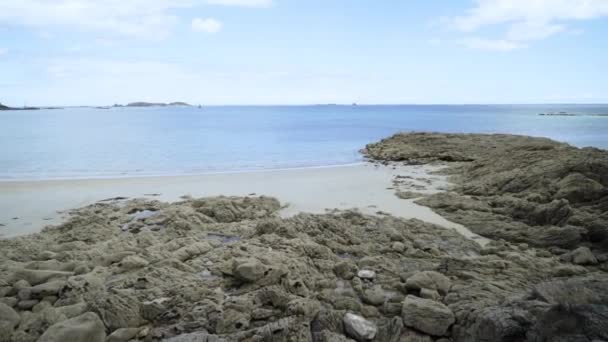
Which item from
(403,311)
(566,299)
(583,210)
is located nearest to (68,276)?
(403,311)

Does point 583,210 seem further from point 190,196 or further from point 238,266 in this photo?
point 190,196

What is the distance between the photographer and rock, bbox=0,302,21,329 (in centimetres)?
377

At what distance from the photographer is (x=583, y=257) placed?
18.2ft

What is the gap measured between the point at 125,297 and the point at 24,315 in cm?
107

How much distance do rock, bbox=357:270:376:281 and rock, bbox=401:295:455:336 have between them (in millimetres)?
1057

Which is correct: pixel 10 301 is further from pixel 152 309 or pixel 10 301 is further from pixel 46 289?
pixel 152 309

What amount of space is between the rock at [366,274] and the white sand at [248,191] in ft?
9.47

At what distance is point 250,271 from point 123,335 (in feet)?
5.21

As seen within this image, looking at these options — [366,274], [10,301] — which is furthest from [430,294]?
[10,301]

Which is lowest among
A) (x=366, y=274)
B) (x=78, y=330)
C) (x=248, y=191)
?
(x=248, y=191)

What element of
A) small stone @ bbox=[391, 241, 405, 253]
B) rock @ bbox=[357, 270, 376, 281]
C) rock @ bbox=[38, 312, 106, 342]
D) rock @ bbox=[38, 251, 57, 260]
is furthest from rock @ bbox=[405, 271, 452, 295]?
rock @ bbox=[38, 251, 57, 260]

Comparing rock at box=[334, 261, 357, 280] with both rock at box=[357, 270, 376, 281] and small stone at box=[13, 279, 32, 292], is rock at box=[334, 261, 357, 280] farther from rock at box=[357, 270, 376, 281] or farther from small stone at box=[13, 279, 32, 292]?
small stone at box=[13, 279, 32, 292]

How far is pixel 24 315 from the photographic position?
405 cm

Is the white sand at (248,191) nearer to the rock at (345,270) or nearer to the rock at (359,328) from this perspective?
the rock at (345,270)
